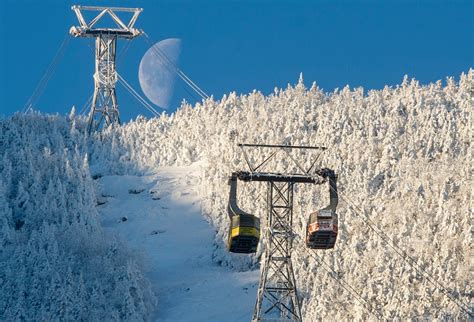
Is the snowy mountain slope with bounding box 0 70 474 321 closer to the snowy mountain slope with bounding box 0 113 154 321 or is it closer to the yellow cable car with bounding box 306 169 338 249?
the snowy mountain slope with bounding box 0 113 154 321

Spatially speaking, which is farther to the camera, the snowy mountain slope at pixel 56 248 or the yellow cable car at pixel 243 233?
the snowy mountain slope at pixel 56 248

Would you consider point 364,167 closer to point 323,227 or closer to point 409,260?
point 409,260

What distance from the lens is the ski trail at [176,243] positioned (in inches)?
4313

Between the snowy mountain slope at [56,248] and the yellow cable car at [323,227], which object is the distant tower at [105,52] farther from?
the yellow cable car at [323,227]

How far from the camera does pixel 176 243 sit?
12631cm

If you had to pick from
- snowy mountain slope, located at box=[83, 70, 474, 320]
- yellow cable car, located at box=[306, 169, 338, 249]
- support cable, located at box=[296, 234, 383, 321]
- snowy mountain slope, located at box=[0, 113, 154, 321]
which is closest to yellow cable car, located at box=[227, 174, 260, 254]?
yellow cable car, located at box=[306, 169, 338, 249]

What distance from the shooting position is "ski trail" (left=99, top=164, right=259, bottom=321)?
359 feet

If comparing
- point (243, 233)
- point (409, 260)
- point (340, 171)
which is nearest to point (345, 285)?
point (409, 260)

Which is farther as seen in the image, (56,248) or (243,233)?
(56,248)

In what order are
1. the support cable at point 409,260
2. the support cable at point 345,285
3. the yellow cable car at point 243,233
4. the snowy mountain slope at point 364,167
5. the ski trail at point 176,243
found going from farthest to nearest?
the ski trail at point 176,243 < the snowy mountain slope at point 364,167 < the support cable at point 409,260 < the support cable at point 345,285 < the yellow cable car at point 243,233

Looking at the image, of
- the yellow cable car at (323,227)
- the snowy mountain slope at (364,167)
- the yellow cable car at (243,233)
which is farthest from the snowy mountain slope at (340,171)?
the yellow cable car at (243,233)

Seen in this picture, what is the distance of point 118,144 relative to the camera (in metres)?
154

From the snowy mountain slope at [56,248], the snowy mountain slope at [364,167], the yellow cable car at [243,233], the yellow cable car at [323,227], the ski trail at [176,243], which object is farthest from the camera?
the snowy mountain slope at [56,248]

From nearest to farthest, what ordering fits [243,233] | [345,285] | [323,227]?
[243,233]
[323,227]
[345,285]
